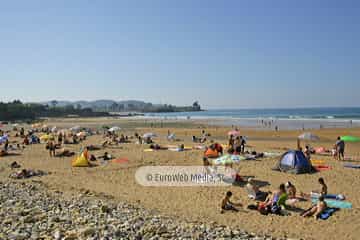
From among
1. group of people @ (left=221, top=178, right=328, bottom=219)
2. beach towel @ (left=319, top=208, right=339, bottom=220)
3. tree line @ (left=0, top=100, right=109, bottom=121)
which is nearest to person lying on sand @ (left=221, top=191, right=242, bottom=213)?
group of people @ (left=221, top=178, right=328, bottom=219)

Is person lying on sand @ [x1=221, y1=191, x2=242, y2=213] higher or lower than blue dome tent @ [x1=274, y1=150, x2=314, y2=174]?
lower

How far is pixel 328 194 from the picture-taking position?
1030 centimetres

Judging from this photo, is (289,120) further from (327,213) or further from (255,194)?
(327,213)

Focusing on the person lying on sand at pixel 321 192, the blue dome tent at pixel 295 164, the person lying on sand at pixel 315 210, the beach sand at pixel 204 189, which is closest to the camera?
the beach sand at pixel 204 189

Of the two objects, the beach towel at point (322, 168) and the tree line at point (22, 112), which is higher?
the tree line at point (22, 112)

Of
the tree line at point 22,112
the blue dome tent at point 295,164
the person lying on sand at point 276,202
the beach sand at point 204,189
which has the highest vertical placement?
the tree line at point 22,112

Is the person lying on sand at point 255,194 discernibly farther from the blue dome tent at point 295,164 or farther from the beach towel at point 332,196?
the blue dome tent at point 295,164

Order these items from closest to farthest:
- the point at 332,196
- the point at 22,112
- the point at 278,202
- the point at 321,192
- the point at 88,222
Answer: the point at 88,222 < the point at 278,202 < the point at 332,196 < the point at 321,192 < the point at 22,112

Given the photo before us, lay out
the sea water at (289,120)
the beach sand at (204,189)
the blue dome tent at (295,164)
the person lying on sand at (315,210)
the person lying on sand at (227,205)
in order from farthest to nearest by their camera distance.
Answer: the sea water at (289,120)
the blue dome tent at (295,164)
the person lying on sand at (227,205)
the person lying on sand at (315,210)
the beach sand at (204,189)

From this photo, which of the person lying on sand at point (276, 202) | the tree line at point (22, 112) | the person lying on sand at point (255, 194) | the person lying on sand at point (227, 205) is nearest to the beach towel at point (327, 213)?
the person lying on sand at point (276, 202)

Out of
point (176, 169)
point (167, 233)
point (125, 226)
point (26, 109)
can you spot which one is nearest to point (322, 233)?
point (167, 233)

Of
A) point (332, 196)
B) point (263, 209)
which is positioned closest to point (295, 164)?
point (332, 196)

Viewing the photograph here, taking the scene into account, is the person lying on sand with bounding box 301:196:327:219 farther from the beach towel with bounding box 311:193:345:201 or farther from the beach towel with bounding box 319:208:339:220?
the beach towel with bounding box 311:193:345:201

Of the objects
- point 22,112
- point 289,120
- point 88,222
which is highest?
point 22,112
